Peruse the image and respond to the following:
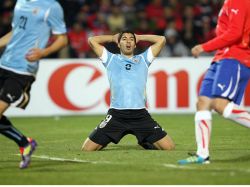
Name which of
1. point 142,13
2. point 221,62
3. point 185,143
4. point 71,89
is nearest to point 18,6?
point 221,62

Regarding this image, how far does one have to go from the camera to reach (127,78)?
11055 millimetres

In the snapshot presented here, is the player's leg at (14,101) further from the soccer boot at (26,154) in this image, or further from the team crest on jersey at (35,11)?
the team crest on jersey at (35,11)

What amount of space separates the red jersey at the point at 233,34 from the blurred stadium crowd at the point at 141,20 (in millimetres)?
9851

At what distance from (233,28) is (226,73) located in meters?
0.54

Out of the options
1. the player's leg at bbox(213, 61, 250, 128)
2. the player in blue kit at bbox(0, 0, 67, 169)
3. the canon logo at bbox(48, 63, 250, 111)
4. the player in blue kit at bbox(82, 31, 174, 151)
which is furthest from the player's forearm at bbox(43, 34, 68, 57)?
the canon logo at bbox(48, 63, 250, 111)

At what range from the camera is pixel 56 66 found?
58.4 ft

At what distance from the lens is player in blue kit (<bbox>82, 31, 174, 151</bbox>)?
10844 millimetres

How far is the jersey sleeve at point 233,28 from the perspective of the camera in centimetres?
881

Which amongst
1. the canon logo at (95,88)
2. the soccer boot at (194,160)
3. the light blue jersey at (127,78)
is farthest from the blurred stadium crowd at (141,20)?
the soccer boot at (194,160)

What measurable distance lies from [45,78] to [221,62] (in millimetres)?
9171

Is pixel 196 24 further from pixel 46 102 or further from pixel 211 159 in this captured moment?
pixel 211 159

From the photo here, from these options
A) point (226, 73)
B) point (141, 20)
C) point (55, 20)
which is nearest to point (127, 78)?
point (226, 73)

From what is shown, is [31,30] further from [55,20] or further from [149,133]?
[149,133]

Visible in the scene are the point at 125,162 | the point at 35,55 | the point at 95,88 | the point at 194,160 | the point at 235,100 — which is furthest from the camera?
the point at 95,88
